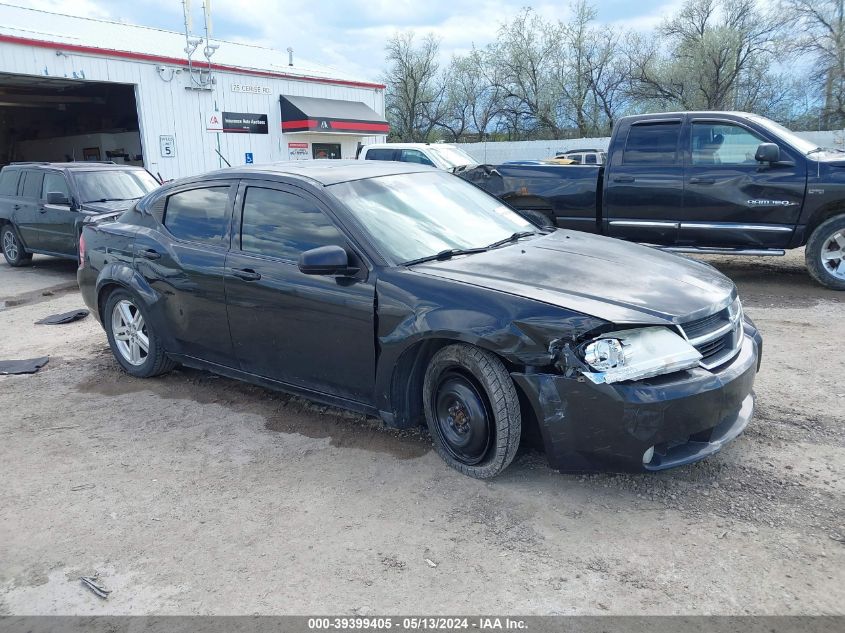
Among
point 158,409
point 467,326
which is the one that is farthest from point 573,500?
point 158,409

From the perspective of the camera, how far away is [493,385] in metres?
3.26

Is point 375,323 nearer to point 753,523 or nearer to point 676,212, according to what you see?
point 753,523

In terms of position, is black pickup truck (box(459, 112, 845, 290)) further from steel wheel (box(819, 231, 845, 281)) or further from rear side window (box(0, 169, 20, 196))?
rear side window (box(0, 169, 20, 196))

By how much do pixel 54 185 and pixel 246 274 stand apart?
8244 mm

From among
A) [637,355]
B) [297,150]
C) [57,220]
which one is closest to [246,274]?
[637,355]

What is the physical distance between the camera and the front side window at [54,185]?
1051 cm

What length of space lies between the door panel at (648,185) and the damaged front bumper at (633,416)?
5.32 meters

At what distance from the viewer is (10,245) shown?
39.1ft

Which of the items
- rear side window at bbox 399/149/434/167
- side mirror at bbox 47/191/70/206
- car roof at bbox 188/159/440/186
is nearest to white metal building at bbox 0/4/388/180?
rear side window at bbox 399/149/434/167

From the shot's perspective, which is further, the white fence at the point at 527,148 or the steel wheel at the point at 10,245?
the white fence at the point at 527,148

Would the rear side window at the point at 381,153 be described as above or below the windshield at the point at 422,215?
above

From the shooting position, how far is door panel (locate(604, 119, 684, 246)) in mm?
8102

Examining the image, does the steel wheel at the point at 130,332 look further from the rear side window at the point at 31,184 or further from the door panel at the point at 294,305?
the rear side window at the point at 31,184

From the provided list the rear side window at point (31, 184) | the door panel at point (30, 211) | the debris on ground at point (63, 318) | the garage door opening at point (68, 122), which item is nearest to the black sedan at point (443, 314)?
the debris on ground at point (63, 318)
